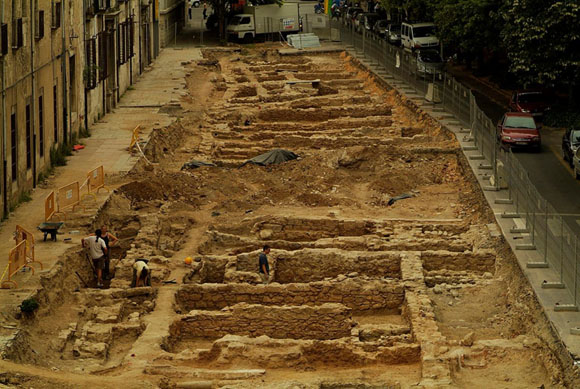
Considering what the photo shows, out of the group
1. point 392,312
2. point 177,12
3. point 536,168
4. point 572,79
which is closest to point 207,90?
point 572,79

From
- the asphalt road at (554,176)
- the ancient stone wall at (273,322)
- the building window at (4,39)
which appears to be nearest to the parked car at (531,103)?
the asphalt road at (554,176)

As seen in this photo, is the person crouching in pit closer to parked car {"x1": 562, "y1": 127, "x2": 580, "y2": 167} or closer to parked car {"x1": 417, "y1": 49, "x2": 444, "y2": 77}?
parked car {"x1": 562, "y1": 127, "x2": 580, "y2": 167}

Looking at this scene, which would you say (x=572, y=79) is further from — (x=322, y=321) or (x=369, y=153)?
(x=322, y=321)

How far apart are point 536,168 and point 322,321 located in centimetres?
1639

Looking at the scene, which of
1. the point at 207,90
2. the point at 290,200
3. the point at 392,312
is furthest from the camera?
the point at 207,90

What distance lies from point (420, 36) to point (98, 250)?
40772 millimetres

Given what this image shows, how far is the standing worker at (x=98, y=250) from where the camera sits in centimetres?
2694

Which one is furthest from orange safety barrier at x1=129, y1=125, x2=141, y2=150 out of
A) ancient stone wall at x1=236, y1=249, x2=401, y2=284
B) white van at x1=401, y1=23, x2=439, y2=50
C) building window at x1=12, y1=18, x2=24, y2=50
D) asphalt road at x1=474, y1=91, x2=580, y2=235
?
white van at x1=401, y1=23, x2=439, y2=50

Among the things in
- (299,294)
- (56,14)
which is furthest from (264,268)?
(56,14)

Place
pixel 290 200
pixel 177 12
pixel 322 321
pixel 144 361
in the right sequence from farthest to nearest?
pixel 177 12, pixel 290 200, pixel 322 321, pixel 144 361

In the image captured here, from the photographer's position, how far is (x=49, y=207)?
2964 cm

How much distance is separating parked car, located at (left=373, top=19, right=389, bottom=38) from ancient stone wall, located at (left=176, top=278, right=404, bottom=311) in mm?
52145

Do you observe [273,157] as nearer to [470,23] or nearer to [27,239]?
[27,239]

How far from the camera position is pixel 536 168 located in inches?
1523
